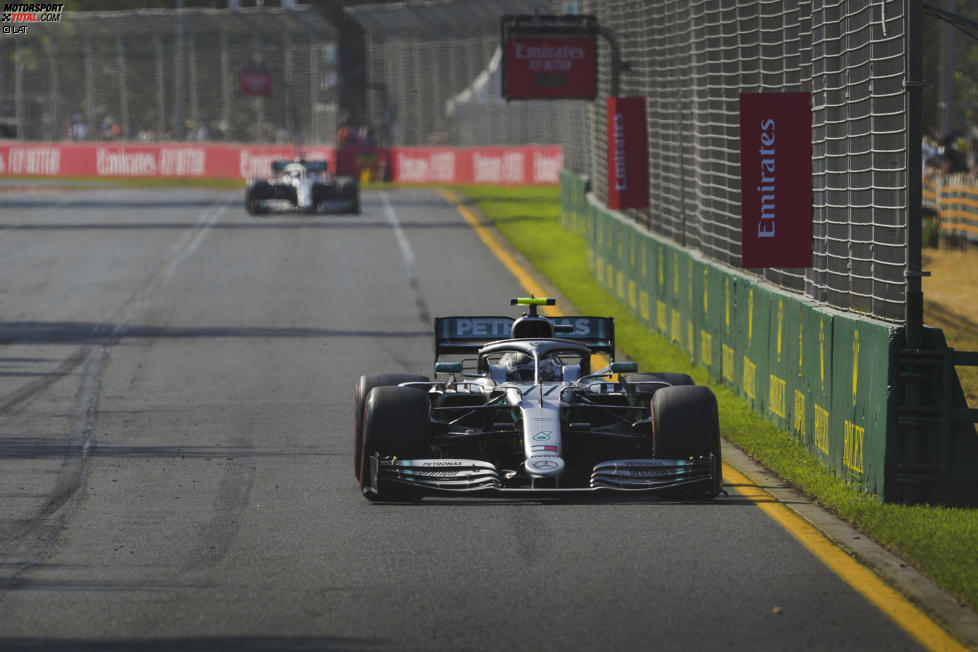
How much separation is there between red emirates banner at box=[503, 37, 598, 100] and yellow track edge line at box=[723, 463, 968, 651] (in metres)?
16.0

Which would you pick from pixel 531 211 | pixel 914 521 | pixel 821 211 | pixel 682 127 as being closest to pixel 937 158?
pixel 531 211

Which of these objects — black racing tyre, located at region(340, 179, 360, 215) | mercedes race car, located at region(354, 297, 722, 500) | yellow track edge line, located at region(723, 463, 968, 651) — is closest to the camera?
yellow track edge line, located at region(723, 463, 968, 651)

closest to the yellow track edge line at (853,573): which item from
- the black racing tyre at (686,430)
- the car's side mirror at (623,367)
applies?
the black racing tyre at (686,430)

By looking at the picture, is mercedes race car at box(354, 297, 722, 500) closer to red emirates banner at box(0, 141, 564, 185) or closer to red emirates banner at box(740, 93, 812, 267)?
red emirates banner at box(740, 93, 812, 267)

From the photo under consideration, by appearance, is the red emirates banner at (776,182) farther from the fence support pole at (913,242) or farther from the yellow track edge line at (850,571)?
the fence support pole at (913,242)

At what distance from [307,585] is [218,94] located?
6576 cm

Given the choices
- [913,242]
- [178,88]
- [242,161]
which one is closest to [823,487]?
[913,242]

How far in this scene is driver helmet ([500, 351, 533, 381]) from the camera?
1163 centimetres

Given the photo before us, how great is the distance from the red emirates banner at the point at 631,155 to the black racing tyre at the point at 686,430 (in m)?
12.3

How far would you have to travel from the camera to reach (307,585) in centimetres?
841

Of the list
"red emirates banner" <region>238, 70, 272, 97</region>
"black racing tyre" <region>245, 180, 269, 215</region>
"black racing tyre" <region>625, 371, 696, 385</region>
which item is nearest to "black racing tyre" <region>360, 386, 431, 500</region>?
"black racing tyre" <region>625, 371, 696, 385</region>

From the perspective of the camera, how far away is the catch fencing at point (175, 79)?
68.8m

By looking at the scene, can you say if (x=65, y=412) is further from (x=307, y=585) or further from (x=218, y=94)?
(x=218, y=94)

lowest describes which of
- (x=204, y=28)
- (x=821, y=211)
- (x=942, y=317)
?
(x=942, y=317)
